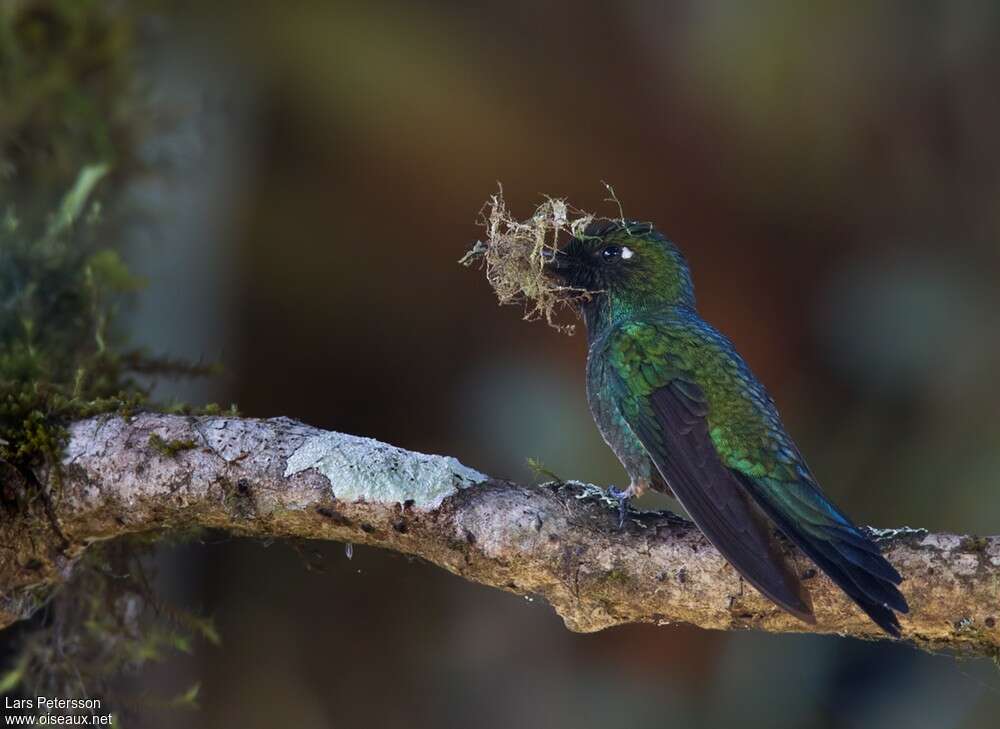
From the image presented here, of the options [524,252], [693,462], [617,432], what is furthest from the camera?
[524,252]

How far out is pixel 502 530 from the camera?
9.19 ft

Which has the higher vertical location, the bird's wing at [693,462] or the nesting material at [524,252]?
the nesting material at [524,252]

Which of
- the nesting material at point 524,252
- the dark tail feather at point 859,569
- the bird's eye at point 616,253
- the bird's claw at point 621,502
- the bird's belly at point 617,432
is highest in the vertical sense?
the bird's eye at point 616,253

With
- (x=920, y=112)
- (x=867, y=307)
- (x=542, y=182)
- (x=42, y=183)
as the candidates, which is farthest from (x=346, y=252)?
(x=920, y=112)

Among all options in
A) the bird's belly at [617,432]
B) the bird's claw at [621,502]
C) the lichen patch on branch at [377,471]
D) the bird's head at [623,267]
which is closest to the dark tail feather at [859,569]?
the bird's claw at [621,502]

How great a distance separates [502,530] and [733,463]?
0.94 meters

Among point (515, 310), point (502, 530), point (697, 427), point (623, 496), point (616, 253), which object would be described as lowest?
point (502, 530)

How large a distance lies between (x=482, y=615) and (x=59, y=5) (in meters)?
3.91

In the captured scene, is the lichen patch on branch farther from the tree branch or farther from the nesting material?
the nesting material

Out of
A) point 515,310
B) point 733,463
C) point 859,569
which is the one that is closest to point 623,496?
point 733,463

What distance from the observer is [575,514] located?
2.89 m

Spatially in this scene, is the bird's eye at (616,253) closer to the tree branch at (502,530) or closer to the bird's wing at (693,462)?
the bird's wing at (693,462)

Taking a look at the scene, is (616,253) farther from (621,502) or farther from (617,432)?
(621,502)

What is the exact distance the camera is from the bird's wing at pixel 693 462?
2.75 meters
